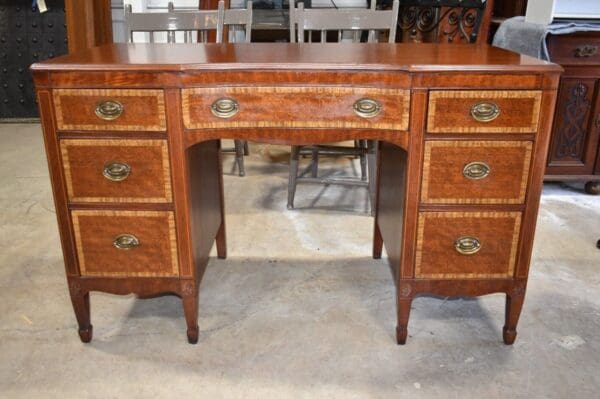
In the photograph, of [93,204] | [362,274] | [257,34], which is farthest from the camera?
[257,34]

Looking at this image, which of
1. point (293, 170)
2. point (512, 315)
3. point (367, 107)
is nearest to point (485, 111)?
point (367, 107)

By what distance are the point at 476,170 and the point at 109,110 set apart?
0.95m

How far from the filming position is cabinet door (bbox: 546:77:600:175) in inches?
100

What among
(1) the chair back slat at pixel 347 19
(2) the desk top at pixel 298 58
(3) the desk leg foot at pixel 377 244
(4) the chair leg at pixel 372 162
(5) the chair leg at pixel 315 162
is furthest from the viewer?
(5) the chair leg at pixel 315 162

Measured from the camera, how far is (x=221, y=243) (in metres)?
2.05

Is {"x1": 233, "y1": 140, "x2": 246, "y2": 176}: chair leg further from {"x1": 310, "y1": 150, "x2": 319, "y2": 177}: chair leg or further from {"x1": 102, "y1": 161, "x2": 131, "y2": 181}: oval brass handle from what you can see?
{"x1": 102, "y1": 161, "x2": 131, "y2": 181}: oval brass handle

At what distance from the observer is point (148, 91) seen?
4.22ft

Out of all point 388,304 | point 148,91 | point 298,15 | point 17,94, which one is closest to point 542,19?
point 298,15

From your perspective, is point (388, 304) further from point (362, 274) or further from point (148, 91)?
point (148, 91)

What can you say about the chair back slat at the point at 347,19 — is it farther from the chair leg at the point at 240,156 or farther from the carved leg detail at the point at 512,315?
the carved leg detail at the point at 512,315

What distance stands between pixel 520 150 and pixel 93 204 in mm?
1127

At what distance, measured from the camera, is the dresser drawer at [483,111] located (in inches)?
50.7

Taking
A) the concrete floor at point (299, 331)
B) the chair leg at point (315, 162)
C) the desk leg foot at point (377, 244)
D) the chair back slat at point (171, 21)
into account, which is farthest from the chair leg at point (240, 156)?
the desk leg foot at point (377, 244)

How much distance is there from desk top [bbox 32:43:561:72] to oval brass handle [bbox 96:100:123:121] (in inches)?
3.4
